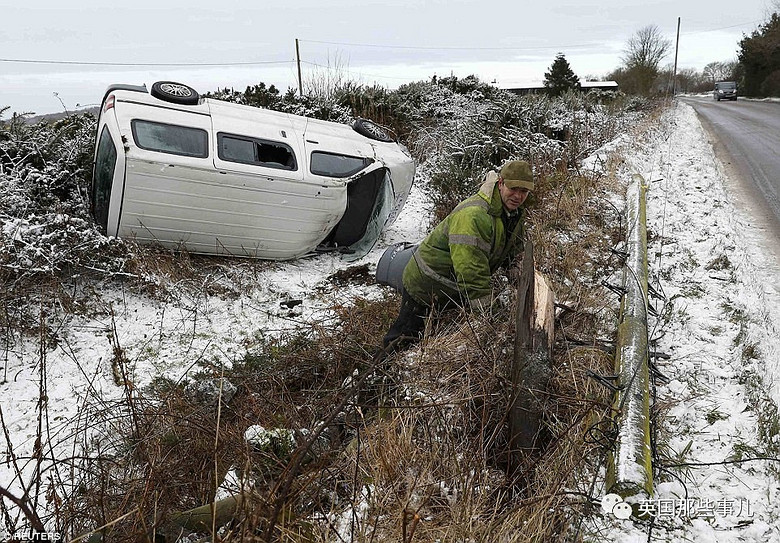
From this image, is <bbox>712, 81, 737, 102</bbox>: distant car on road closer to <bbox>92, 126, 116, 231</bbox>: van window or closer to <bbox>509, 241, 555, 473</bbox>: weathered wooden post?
<bbox>92, 126, 116, 231</bbox>: van window

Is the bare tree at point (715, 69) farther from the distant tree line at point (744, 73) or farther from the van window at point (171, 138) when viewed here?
the van window at point (171, 138)

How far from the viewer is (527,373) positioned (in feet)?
9.76

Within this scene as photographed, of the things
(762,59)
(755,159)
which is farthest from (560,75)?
(762,59)

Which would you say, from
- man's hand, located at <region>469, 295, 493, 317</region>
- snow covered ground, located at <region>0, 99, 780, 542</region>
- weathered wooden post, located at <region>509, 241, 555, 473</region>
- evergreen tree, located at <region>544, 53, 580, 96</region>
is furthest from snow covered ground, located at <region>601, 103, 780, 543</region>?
evergreen tree, located at <region>544, 53, 580, 96</region>

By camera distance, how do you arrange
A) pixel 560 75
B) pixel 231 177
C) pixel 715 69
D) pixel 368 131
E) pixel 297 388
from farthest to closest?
pixel 715 69, pixel 560 75, pixel 368 131, pixel 231 177, pixel 297 388

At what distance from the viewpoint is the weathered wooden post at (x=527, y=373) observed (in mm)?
2900

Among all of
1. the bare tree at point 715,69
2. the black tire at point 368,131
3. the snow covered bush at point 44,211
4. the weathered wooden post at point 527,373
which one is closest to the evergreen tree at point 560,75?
the black tire at point 368,131

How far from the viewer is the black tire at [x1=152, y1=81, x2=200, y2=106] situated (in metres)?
6.96

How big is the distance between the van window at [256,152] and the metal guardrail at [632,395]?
4.31 meters

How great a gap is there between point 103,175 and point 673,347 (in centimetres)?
611

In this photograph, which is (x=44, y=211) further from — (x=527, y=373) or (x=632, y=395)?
(x=632, y=395)

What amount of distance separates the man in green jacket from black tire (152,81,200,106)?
4.37m

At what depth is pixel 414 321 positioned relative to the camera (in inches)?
175

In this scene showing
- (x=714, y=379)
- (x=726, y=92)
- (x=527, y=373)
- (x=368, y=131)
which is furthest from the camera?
(x=726, y=92)
